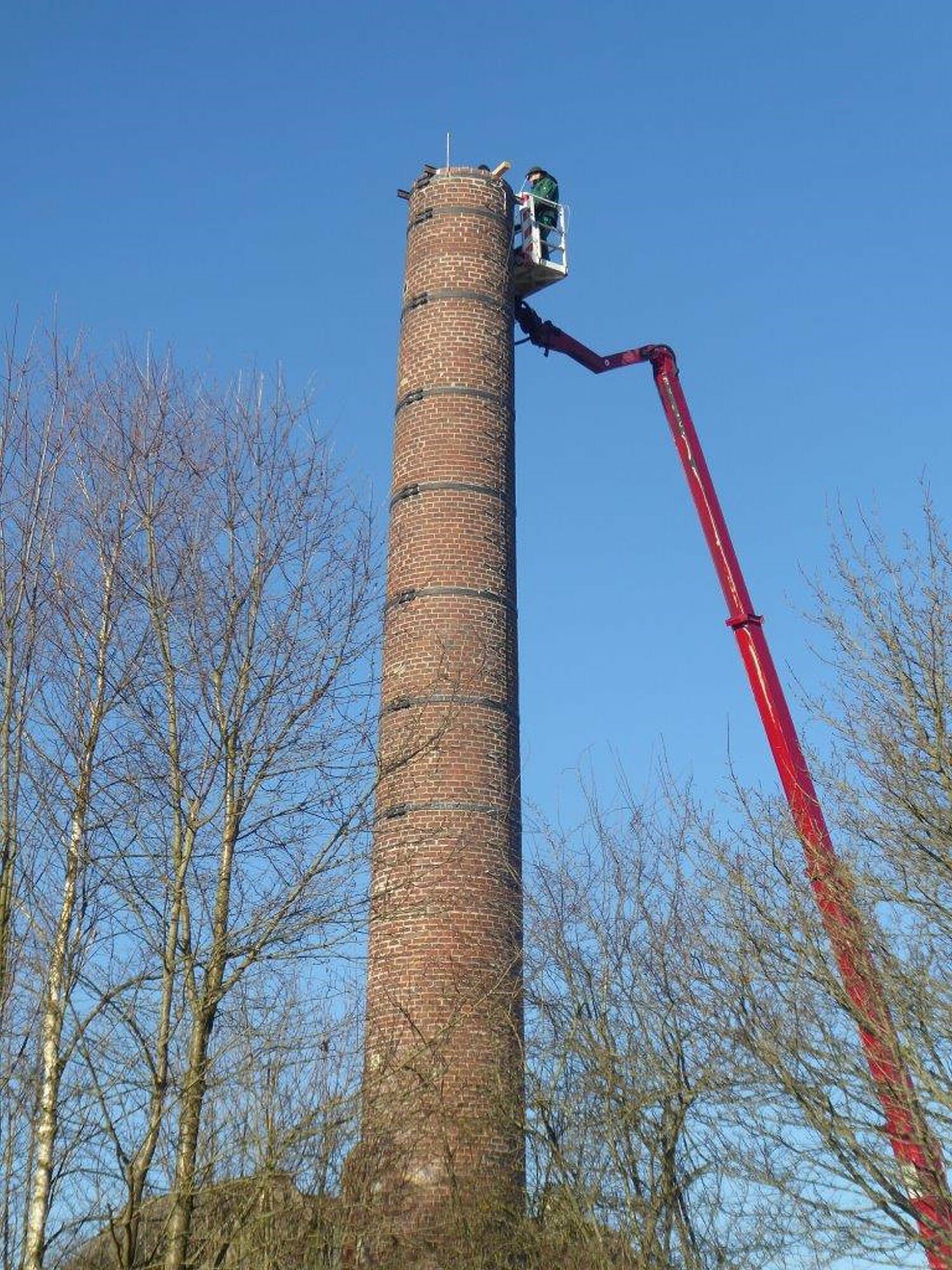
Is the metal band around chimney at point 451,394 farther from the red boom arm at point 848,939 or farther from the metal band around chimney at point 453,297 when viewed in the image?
the red boom arm at point 848,939

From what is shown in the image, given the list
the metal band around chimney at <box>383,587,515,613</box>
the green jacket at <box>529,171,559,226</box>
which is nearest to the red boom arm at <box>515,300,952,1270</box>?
the metal band around chimney at <box>383,587,515,613</box>

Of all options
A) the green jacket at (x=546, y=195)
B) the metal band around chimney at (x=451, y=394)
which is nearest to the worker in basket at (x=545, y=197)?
the green jacket at (x=546, y=195)

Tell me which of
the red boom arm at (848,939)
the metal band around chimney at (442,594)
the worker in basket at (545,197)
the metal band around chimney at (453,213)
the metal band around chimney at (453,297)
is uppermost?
the worker in basket at (545,197)

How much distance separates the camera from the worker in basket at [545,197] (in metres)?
18.2

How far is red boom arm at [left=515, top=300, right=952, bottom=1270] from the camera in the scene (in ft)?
29.0

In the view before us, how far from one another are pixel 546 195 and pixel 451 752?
8098 millimetres

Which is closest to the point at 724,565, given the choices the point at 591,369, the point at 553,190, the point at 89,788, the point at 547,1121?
the point at 591,369

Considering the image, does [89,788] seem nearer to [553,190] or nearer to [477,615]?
[477,615]

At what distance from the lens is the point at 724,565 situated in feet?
56.9

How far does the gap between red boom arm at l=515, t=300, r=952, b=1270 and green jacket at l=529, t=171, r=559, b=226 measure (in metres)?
4.31

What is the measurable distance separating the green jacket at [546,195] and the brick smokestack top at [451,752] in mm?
1108

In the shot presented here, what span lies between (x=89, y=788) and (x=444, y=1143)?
5204mm

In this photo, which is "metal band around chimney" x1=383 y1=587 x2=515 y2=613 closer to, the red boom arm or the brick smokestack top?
the brick smokestack top

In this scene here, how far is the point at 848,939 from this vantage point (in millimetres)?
10047
